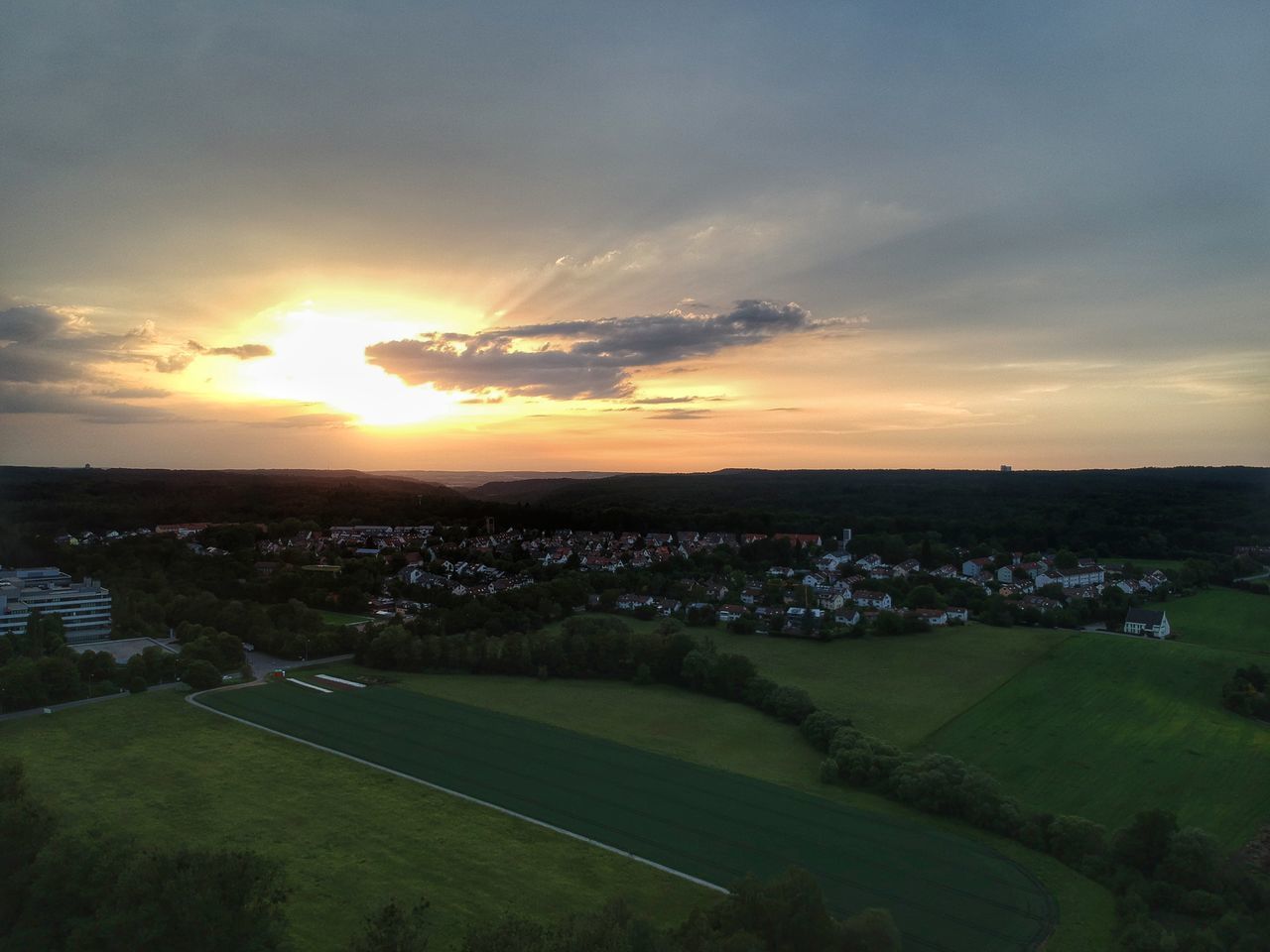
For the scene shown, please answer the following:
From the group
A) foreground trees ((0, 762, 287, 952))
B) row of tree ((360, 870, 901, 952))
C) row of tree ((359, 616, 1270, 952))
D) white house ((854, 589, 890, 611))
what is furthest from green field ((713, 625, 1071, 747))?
foreground trees ((0, 762, 287, 952))

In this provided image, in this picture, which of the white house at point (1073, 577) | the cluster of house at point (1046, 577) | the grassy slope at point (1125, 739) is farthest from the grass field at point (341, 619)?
the white house at point (1073, 577)

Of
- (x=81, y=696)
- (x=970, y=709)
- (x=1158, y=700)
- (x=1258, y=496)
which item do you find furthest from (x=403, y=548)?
(x=1258, y=496)

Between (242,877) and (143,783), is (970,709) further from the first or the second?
(143,783)

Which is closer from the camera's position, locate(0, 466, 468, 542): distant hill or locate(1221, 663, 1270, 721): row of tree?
locate(1221, 663, 1270, 721): row of tree

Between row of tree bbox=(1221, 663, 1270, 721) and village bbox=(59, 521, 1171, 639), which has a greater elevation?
village bbox=(59, 521, 1171, 639)

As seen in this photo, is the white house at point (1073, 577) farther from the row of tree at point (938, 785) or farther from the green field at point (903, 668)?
the row of tree at point (938, 785)

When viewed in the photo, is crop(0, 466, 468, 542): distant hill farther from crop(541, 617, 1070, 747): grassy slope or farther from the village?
crop(541, 617, 1070, 747): grassy slope
